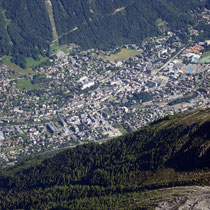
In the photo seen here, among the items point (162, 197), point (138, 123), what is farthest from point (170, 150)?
point (138, 123)

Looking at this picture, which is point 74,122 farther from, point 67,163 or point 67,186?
point 67,186

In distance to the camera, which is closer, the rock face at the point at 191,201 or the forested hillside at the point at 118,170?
the rock face at the point at 191,201

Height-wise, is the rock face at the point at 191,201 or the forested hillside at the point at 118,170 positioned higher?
the rock face at the point at 191,201

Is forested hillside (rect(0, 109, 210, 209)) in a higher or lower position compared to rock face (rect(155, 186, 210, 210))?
lower

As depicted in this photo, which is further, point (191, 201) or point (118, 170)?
point (118, 170)

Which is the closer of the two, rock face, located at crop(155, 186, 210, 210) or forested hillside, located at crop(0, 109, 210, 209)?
rock face, located at crop(155, 186, 210, 210)

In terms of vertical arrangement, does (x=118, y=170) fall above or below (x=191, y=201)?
below
